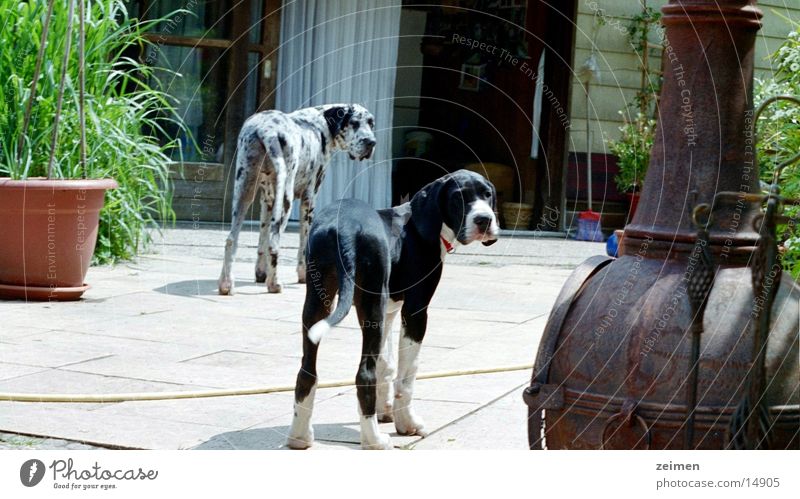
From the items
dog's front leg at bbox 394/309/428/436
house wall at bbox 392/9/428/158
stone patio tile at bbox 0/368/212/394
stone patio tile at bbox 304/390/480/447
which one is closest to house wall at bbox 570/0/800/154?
house wall at bbox 392/9/428/158

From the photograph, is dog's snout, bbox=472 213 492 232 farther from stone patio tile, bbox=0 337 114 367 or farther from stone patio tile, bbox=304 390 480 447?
stone patio tile, bbox=0 337 114 367

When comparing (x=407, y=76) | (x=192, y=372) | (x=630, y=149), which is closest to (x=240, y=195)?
(x=192, y=372)

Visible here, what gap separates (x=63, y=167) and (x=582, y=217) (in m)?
4.46

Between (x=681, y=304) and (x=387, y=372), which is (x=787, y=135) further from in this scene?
(x=681, y=304)

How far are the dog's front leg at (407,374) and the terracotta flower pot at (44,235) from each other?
2521 millimetres

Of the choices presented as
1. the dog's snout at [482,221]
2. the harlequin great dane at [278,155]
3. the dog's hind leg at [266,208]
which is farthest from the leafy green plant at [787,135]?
the dog's hind leg at [266,208]

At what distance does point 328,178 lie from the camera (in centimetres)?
885

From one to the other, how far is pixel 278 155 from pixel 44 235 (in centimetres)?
127

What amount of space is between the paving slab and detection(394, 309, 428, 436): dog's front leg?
0.04 m

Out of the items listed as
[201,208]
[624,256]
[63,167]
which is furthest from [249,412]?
[201,208]

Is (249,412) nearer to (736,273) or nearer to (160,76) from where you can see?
(736,273)

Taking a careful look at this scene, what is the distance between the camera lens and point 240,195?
566 cm

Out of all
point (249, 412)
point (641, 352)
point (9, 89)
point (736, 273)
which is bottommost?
point (249, 412)

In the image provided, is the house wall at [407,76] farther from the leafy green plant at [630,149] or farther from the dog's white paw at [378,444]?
the dog's white paw at [378,444]
